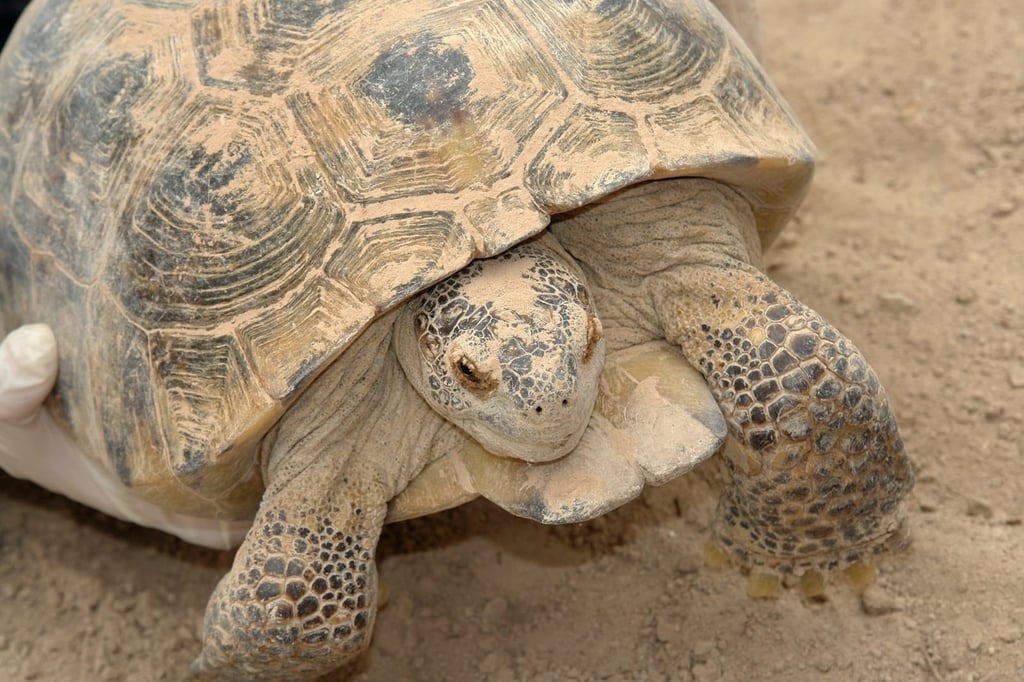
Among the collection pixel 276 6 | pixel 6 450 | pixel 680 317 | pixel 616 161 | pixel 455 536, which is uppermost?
pixel 276 6

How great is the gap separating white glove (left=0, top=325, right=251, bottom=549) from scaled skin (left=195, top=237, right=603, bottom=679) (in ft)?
1.83

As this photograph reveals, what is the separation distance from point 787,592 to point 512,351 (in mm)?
1326

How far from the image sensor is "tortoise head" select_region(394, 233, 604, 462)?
2311mm

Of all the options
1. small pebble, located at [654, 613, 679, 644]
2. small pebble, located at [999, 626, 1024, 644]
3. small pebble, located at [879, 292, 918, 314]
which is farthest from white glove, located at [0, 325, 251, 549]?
small pebble, located at [879, 292, 918, 314]

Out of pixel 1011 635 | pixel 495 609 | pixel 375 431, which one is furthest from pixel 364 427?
pixel 1011 635

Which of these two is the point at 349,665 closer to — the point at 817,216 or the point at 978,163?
the point at 817,216

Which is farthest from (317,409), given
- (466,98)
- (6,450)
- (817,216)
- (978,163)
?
(978,163)

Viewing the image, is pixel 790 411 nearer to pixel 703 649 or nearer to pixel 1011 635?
pixel 703 649

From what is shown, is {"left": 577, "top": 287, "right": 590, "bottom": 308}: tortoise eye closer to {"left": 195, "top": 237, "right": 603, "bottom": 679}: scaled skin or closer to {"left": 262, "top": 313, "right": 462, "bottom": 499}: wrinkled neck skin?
{"left": 195, "top": 237, "right": 603, "bottom": 679}: scaled skin

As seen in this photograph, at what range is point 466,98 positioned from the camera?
251 cm

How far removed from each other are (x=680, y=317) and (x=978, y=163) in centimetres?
238

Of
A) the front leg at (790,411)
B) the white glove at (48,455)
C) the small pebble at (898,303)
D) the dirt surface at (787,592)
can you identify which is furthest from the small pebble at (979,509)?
the white glove at (48,455)

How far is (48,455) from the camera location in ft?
11.4

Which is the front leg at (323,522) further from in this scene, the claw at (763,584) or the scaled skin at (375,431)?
the claw at (763,584)
